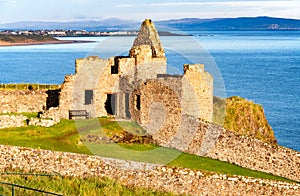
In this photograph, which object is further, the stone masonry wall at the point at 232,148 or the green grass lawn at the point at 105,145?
the green grass lawn at the point at 105,145

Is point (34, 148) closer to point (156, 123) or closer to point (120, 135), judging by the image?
point (120, 135)

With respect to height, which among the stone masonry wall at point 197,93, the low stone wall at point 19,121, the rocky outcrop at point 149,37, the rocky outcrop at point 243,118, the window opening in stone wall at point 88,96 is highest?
the rocky outcrop at point 149,37

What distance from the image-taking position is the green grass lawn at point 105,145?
90.5 ft

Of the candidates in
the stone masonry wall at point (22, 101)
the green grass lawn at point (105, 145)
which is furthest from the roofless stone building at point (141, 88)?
the stone masonry wall at point (22, 101)

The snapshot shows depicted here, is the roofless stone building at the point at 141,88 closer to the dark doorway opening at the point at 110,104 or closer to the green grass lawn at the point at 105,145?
the dark doorway opening at the point at 110,104

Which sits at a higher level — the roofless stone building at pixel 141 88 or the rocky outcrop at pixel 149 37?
the rocky outcrop at pixel 149 37

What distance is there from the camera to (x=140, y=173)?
25.6m

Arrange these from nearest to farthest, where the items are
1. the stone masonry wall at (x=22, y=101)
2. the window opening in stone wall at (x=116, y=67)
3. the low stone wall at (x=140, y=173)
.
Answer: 1. the low stone wall at (x=140, y=173)
2. the window opening in stone wall at (x=116, y=67)
3. the stone masonry wall at (x=22, y=101)

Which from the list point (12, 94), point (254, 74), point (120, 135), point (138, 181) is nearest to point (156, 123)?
point (120, 135)

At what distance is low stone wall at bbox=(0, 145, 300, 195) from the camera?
81.5 ft

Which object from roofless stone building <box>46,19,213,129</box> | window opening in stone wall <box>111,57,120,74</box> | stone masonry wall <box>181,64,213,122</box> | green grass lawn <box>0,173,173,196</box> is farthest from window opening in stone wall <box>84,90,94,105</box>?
green grass lawn <box>0,173,173,196</box>

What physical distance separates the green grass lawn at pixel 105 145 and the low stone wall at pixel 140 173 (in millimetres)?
1569

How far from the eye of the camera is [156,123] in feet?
105

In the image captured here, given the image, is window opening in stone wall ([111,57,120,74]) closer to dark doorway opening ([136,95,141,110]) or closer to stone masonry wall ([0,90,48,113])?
dark doorway opening ([136,95,141,110])
